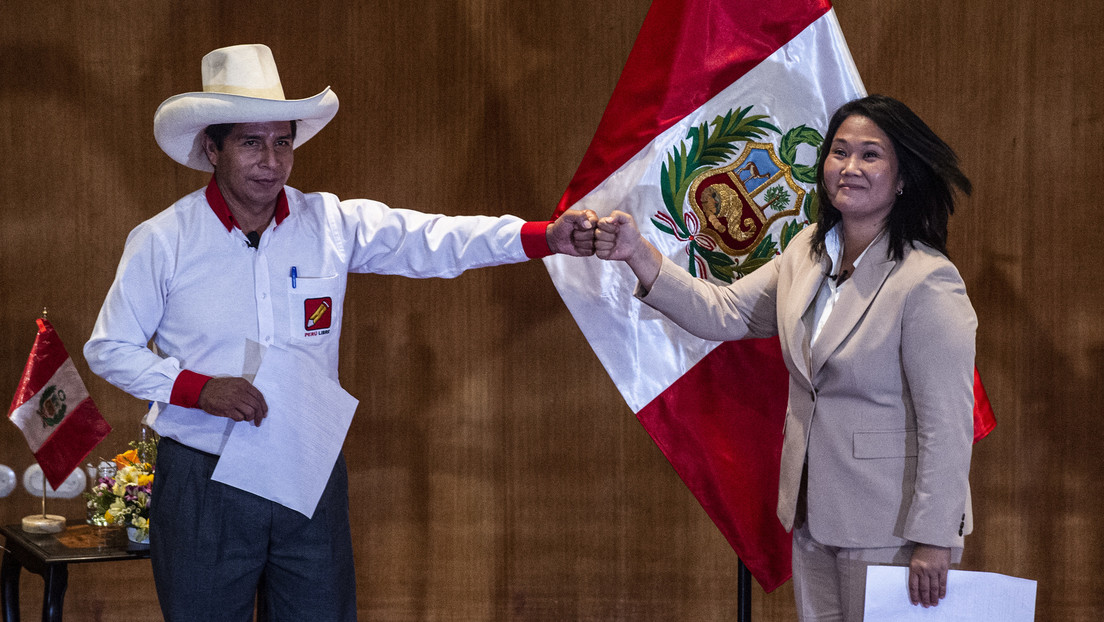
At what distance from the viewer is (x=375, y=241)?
7.72 ft

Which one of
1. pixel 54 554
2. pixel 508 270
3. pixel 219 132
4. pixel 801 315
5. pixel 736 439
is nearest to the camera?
pixel 801 315

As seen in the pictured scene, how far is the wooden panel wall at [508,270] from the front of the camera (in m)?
3.29

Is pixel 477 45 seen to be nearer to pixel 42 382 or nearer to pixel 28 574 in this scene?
pixel 42 382

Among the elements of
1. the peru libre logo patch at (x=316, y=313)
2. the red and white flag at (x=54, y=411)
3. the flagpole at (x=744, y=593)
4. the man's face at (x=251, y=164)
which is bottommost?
the flagpole at (x=744, y=593)

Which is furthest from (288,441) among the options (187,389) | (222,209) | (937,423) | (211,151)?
(937,423)

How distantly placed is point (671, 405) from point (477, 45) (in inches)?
60.3

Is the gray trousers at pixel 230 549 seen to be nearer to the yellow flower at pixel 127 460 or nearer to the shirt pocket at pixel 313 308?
the shirt pocket at pixel 313 308

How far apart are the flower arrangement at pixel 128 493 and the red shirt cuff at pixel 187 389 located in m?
0.72

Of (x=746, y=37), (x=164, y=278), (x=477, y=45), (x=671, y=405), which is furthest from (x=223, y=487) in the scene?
(x=477, y=45)

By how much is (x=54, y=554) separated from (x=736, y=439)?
5.98 ft

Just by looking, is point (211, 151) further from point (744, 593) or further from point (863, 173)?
point (744, 593)

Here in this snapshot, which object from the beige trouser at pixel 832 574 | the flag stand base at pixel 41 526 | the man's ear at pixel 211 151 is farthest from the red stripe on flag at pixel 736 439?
the flag stand base at pixel 41 526

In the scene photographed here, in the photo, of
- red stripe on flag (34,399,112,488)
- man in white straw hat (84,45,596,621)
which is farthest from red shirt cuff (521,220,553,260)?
red stripe on flag (34,399,112,488)

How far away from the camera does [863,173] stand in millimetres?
1961
